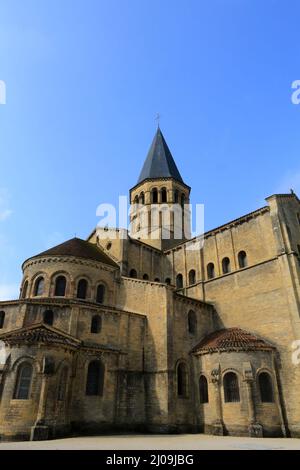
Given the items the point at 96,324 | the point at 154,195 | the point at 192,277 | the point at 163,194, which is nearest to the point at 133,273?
the point at 192,277

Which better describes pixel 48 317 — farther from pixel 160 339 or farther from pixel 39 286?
pixel 160 339

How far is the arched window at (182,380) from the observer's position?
892 inches

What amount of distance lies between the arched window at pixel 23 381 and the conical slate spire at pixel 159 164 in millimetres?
28305

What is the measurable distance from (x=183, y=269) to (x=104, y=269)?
825 centimetres

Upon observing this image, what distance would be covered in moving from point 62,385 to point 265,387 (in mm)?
12512

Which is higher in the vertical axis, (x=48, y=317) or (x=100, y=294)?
(x=100, y=294)

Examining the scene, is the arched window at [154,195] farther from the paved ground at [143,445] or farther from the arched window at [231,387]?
the paved ground at [143,445]

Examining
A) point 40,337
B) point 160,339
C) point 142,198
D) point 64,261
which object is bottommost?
point 40,337

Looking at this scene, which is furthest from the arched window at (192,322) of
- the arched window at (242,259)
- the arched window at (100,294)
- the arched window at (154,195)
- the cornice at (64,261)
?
the arched window at (154,195)

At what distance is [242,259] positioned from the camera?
27594mm

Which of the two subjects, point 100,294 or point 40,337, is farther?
point 100,294

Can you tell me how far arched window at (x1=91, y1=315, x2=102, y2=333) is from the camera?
22.4 metres

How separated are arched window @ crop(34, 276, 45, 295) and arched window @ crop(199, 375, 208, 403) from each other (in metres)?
13.6

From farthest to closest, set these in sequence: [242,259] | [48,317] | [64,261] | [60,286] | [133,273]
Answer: [133,273] → [242,259] → [64,261] → [60,286] → [48,317]
